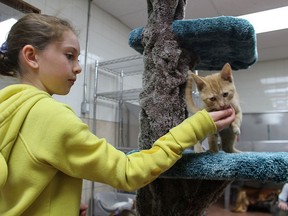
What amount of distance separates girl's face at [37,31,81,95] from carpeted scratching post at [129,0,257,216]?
253 millimetres

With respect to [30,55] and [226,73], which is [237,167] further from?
[30,55]

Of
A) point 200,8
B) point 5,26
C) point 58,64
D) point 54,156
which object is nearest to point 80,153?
point 54,156

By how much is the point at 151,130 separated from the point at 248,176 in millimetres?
292

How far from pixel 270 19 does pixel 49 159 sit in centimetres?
272

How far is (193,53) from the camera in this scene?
→ 2.77 ft

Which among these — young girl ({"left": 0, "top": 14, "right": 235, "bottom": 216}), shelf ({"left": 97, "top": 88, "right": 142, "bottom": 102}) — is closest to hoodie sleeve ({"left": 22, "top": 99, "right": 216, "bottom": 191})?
young girl ({"left": 0, "top": 14, "right": 235, "bottom": 216})

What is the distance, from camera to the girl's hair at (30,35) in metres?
0.56

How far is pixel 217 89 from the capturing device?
32.3 inches

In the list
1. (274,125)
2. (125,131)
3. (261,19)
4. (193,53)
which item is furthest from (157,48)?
(274,125)

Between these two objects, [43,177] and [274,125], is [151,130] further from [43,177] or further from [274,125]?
[274,125]

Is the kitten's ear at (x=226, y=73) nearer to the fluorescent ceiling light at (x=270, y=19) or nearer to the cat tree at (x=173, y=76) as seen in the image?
the cat tree at (x=173, y=76)

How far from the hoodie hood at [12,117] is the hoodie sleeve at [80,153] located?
16mm

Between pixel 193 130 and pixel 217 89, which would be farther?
pixel 217 89

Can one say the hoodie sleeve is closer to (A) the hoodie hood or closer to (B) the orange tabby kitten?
(A) the hoodie hood
